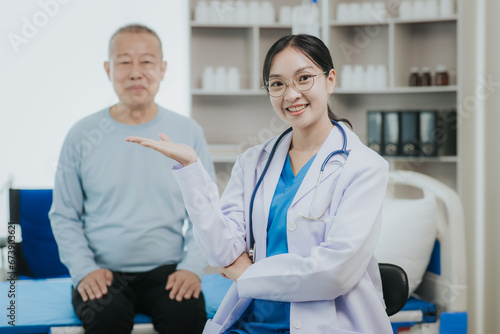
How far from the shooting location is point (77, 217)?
1829 millimetres

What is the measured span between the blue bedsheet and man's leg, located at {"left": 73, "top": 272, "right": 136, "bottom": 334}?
0.15 ft

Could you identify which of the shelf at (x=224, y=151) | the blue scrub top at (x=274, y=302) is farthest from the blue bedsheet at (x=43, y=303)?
the shelf at (x=224, y=151)

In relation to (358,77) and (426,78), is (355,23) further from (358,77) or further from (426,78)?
(426,78)

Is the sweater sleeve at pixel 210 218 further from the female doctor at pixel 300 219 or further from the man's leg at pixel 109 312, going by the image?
the man's leg at pixel 109 312

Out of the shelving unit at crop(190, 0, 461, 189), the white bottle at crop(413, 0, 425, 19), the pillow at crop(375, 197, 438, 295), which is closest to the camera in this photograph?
the pillow at crop(375, 197, 438, 295)

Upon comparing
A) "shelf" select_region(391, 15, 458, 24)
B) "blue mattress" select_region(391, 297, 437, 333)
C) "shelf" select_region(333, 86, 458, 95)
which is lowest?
"blue mattress" select_region(391, 297, 437, 333)

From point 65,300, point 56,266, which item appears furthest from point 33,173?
point 65,300

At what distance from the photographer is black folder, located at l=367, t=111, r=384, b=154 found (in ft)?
11.1

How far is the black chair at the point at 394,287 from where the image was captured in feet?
4.68

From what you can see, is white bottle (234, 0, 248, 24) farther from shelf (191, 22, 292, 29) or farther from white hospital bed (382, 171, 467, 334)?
white hospital bed (382, 171, 467, 334)

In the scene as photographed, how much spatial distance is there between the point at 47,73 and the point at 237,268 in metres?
2.54

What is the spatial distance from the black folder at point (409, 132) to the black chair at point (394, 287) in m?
2.01

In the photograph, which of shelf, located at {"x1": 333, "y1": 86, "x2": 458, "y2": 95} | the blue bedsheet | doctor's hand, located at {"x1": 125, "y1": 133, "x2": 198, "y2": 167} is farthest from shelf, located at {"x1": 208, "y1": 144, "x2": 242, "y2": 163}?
doctor's hand, located at {"x1": 125, "y1": 133, "x2": 198, "y2": 167}

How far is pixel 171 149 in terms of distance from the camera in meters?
1.26
